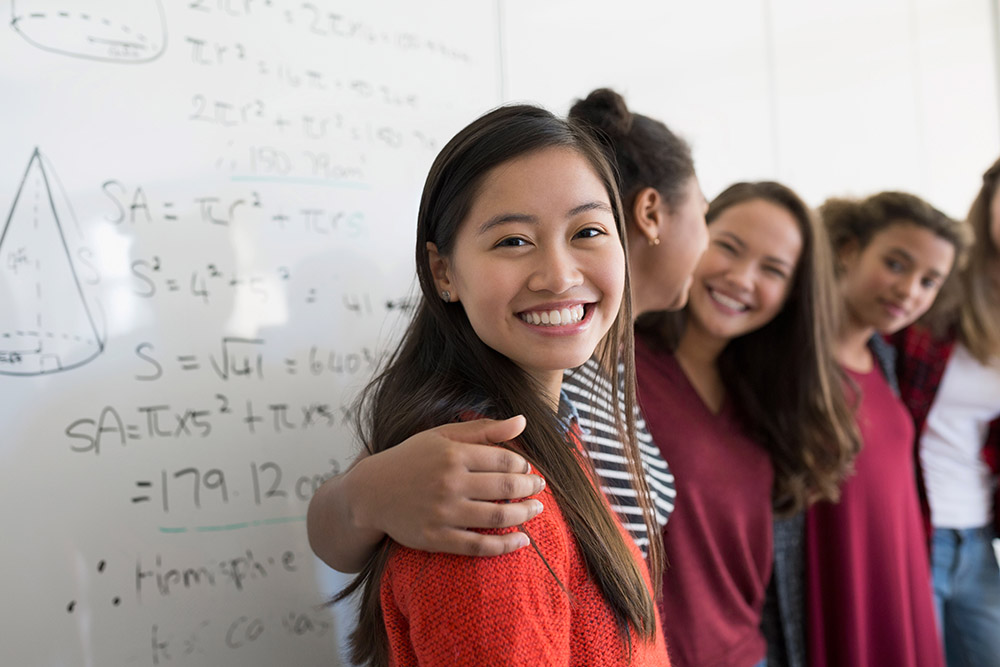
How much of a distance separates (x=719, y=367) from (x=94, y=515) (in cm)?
115

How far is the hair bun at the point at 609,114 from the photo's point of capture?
1.15m

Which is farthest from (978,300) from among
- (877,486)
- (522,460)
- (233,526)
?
(233,526)

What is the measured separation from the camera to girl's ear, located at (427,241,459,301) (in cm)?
87

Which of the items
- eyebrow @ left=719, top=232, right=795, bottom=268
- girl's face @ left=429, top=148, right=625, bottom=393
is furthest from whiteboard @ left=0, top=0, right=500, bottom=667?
eyebrow @ left=719, top=232, right=795, bottom=268

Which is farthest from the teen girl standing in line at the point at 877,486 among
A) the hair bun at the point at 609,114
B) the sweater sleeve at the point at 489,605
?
the sweater sleeve at the point at 489,605

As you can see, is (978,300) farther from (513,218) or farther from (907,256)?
(513,218)

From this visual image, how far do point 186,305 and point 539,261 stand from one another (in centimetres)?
62

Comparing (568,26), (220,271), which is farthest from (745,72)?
(220,271)

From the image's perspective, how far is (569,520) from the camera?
0.75m

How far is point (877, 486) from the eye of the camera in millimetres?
1634

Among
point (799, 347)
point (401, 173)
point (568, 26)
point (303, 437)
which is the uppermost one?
point (568, 26)

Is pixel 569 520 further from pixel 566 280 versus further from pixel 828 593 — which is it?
pixel 828 593

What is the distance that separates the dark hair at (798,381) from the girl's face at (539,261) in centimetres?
66

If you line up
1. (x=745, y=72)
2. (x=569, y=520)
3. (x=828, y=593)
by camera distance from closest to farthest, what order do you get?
(x=569, y=520)
(x=828, y=593)
(x=745, y=72)
